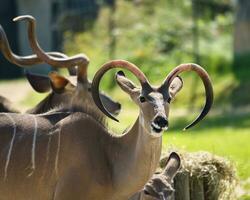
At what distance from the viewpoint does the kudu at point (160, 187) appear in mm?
6387

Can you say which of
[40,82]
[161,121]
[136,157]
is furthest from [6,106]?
[161,121]

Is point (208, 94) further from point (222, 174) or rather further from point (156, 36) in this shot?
point (156, 36)

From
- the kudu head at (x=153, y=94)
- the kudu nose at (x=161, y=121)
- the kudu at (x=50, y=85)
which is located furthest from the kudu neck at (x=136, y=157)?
the kudu at (x=50, y=85)

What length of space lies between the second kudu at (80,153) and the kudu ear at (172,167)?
29 centimetres

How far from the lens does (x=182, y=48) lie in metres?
19.9

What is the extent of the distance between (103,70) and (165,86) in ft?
1.74

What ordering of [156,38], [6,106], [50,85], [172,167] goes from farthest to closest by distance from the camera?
[156,38], [50,85], [6,106], [172,167]

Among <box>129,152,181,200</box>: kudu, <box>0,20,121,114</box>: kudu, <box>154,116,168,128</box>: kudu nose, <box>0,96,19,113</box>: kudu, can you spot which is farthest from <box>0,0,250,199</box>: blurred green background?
<box>154,116,168,128</box>: kudu nose

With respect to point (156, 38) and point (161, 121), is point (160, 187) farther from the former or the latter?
point (156, 38)

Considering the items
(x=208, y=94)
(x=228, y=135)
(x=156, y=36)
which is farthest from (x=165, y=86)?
(x=156, y=36)

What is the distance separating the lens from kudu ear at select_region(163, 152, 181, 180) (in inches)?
261

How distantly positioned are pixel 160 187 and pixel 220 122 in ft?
28.3

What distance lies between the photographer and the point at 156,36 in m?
20.6

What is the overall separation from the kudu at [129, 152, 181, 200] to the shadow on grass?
300 inches
